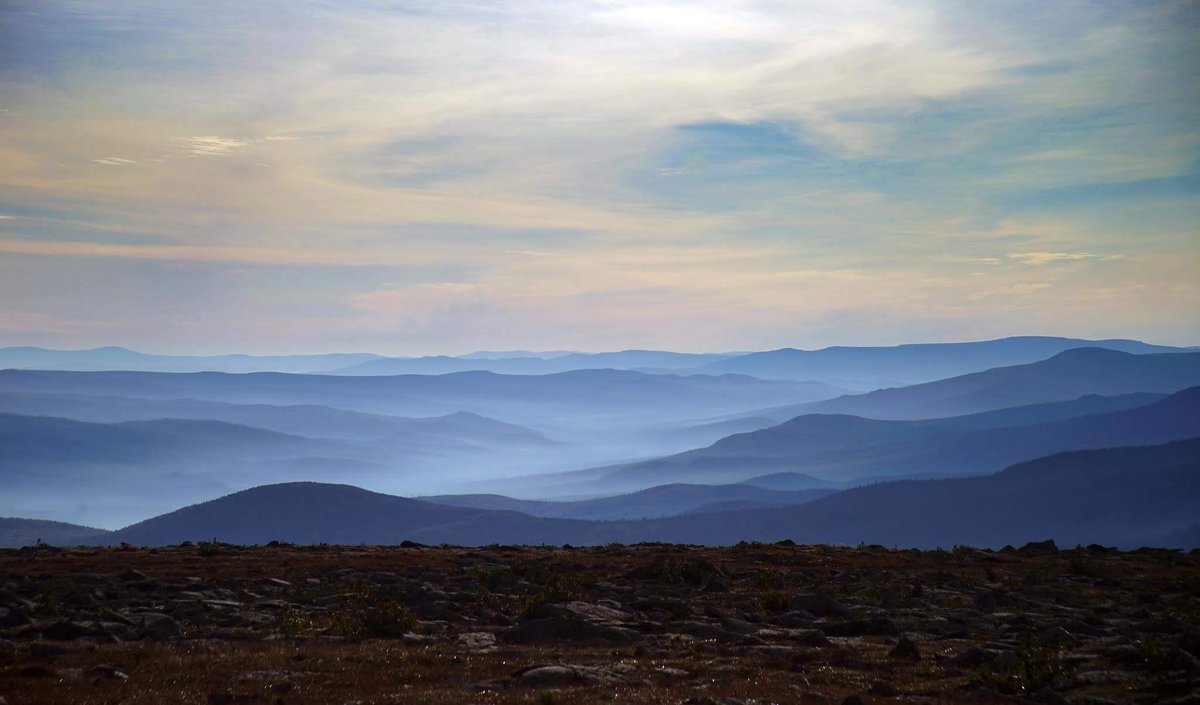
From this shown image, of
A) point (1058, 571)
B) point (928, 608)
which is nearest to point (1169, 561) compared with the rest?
point (1058, 571)

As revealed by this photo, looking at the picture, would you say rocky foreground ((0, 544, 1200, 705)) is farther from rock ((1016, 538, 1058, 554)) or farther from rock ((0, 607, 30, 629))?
rock ((1016, 538, 1058, 554))

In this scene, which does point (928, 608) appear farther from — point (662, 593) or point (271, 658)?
point (271, 658)

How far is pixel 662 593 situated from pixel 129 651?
52.2 feet

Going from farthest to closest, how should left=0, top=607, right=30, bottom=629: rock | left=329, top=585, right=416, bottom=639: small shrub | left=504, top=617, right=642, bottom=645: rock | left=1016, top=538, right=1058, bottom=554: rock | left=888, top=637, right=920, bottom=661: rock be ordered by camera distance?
left=1016, top=538, right=1058, bottom=554: rock → left=329, top=585, right=416, bottom=639: small shrub → left=0, top=607, right=30, bottom=629: rock → left=504, top=617, right=642, bottom=645: rock → left=888, top=637, right=920, bottom=661: rock

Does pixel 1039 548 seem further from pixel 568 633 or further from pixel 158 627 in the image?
pixel 158 627

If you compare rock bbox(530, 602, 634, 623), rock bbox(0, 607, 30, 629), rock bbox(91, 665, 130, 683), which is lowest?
rock bbox(530, 602, 634, 623)

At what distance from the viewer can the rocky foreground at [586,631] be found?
16.6 m

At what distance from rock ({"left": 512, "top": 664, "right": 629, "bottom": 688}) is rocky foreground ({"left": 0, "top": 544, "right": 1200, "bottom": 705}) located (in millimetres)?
47

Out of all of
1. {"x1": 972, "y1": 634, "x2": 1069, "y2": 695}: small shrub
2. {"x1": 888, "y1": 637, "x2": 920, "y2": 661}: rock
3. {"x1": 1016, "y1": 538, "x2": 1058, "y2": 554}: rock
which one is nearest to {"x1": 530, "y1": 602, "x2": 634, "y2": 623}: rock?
{"x1": 888, "y1": 637, "x2": 920, "y2": 661}: rock

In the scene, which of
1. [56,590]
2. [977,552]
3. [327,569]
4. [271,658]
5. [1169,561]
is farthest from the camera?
[977,552]

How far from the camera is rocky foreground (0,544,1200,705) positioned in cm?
1662

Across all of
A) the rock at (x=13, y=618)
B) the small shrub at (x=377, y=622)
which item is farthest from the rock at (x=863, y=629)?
the rock at (x=13, y=618)

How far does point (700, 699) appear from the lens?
50.8ft

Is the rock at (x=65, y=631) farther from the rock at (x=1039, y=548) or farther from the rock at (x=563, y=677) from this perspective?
the rock at (x=1039, y=548)
